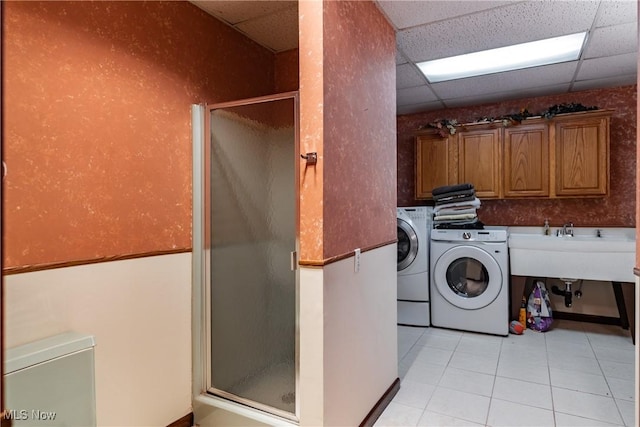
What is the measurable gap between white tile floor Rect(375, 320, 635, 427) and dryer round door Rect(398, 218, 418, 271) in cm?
68

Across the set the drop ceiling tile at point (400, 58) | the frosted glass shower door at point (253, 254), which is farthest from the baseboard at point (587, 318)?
the frosted glass shower door at point (253, 254)

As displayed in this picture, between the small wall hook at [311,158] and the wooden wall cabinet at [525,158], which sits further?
the wooden wall cabinet at [525,158]

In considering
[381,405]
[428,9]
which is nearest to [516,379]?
[381,405]

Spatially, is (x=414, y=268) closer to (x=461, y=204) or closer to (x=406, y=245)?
(x=406, y=245)

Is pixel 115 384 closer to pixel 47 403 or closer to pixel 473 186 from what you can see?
pixel 47 403

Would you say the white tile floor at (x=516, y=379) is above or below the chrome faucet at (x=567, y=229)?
below

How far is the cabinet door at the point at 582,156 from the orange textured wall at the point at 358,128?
207 centimetres

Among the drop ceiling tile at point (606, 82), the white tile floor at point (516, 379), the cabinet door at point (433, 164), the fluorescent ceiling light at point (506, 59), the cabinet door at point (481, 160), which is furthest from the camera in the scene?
the cabinet door at point (433, 164)

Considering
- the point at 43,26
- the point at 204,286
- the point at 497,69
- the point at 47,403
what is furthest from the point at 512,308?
the point at 43,26

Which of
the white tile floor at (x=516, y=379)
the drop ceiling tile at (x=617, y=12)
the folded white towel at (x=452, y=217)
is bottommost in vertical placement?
the white tile floor at (x=516, y=379)

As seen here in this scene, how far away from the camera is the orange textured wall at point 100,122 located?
52.2 inches

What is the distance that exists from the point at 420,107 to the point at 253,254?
2.90m

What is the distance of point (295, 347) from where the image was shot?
169 cm

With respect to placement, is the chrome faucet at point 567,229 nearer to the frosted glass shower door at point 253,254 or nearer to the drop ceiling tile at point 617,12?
the drop ceiling tile at point 617,12
